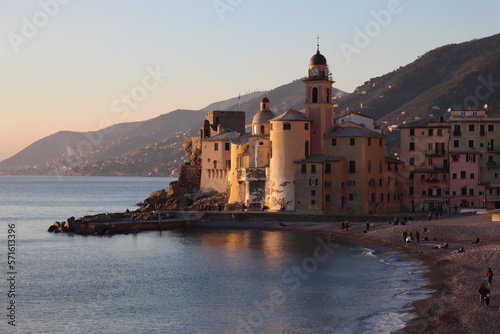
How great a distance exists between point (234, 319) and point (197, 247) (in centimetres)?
3208

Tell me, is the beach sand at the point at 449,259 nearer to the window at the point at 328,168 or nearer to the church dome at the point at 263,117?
the window at the point at 328,168

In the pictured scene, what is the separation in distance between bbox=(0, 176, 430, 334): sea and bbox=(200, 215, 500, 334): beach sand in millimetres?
1251

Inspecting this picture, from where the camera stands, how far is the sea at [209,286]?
42.3 meters

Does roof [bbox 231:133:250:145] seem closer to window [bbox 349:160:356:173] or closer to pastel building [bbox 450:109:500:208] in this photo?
window [bbox 349:160:356:173]

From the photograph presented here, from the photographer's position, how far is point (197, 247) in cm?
7506

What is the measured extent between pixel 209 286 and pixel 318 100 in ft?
137

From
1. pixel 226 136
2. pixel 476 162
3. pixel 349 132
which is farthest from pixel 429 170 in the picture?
pixel 226 136

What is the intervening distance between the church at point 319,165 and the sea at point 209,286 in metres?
7.61

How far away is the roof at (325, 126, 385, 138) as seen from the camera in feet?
287

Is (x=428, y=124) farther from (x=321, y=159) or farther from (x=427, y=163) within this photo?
(x=321, y=159)

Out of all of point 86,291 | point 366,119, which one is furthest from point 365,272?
point 366,119

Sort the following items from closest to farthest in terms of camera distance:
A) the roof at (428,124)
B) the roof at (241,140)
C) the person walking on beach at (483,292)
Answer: the person walking on beach at (483,292), the roof at (428,124), the roof at (241,140)

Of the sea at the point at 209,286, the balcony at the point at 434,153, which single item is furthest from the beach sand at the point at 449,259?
the balcony at the point at 434,153

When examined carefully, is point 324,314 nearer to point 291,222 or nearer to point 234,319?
point 234,319
